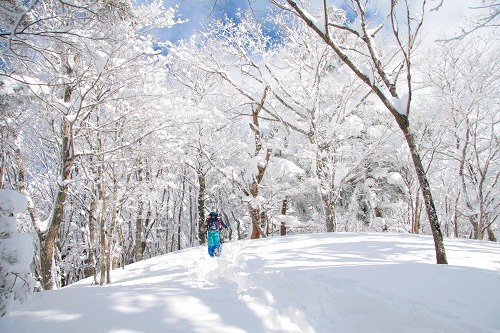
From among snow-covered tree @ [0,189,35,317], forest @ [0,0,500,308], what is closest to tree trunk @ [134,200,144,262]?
forest @ [0,0,500,308]

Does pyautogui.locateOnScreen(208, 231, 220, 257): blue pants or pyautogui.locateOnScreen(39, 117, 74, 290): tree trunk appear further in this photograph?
pyautogui.locateOnScreen(208, 231, 220, 257): blue pants


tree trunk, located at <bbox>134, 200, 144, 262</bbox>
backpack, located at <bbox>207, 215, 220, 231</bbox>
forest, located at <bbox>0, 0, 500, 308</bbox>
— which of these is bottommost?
tree trunk, located at <bbox>134, 200, 144, 262</bbox>

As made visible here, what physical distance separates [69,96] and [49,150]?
5236 millimetres

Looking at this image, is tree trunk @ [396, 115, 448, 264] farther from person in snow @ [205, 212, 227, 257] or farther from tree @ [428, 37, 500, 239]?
tree @ [428, 37, 500, 239]

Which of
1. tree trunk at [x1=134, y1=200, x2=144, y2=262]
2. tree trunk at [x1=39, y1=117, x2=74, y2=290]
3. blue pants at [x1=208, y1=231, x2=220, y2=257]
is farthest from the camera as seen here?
tree trunk at [x1=134, y1=200, x2=144, y2=262]

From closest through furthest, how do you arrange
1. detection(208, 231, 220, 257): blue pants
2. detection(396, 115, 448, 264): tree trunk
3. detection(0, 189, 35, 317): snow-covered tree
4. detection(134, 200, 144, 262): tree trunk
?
detection(0, 189, 35, 317): snow-covered tree < detection(396, 115, 448, 264): tree trunk < detection(208, 231, 220, 257): blue pants < detection(134, 200, 144, 262): tree trunk

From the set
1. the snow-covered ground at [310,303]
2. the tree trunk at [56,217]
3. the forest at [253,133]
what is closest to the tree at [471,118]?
the forest at [253,133]

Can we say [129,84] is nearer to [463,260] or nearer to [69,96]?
[69,96]

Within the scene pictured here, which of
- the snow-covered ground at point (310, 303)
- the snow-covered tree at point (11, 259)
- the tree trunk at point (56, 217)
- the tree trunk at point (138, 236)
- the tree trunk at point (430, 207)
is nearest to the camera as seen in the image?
the snow-covered tree at point (11, 259)

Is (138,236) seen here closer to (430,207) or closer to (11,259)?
(11,259)

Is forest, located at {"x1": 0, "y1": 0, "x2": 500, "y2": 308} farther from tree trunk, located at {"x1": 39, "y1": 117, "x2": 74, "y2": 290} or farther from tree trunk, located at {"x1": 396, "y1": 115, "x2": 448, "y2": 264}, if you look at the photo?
tree trunk, located at {"x1": 396, "y1": 115, "x2": 448, "y2": 264}

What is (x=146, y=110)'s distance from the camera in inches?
330

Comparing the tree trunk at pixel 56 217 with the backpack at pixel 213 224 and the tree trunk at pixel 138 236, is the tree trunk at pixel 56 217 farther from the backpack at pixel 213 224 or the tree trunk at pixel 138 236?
the tree trunk at pixel 138 236

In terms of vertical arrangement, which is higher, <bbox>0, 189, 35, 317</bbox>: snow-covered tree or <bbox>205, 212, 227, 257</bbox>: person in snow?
<bbox>0, 189, 35, 317</bbox>: snow-covered tree
